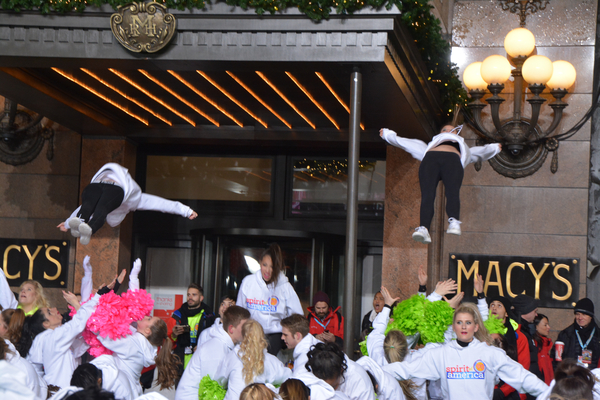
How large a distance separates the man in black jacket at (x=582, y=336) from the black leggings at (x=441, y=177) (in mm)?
2039

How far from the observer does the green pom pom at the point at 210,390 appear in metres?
5.24

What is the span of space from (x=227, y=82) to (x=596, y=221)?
5632 mm

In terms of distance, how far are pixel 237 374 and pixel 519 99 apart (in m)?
6.50

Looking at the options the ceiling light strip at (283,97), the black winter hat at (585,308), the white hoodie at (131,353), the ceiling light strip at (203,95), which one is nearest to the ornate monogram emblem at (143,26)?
the ceiling light strip at (203,95)

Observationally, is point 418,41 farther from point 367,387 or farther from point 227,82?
point 367,387

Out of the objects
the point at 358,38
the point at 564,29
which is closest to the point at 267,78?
→ the point at 358,38

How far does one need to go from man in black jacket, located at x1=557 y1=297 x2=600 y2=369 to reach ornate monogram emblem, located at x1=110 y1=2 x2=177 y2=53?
540cm

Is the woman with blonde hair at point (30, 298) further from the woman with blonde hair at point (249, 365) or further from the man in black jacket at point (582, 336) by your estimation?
the man in black jacket at point (582, 336)

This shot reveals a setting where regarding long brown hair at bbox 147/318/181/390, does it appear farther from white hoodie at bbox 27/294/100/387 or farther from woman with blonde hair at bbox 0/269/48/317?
woman with blonde hair at bbox 0/269/48/317

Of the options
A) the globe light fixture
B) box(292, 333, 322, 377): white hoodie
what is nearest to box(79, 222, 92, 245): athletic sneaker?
box(292, 333, 322, 377): white hoodie

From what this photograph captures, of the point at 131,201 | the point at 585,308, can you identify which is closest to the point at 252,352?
the point at 131,201

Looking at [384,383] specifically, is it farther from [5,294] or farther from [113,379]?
[5,294]

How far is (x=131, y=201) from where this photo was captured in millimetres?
7105

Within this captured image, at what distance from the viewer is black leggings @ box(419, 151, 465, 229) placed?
22.3 ft
